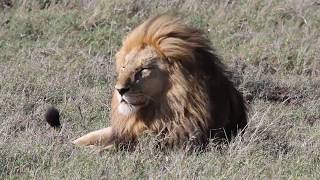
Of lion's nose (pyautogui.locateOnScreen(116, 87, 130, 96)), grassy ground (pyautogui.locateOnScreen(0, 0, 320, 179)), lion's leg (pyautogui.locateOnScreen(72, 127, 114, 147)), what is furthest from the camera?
lion's leg (pyautogui.locateOnScreen(72, 127, 114, 147))

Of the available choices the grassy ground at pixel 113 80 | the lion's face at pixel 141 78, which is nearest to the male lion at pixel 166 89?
the lion's face at pixel 141 78

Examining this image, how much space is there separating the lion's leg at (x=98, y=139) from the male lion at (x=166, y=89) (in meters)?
0.08

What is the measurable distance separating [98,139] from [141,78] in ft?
2.15

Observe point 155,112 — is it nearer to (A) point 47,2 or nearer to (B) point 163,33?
(B) point 163,33

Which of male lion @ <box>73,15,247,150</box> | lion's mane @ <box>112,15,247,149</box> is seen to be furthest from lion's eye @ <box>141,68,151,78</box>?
lion's mane @ <box>112,15,247,149</box>

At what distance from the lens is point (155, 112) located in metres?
5.33

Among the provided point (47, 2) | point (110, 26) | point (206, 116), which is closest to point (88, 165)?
point (206, 116)

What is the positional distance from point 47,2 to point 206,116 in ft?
21.4

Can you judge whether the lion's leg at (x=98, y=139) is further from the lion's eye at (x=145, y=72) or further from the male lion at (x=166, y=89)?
the lion's eye at (x=145, y=72)

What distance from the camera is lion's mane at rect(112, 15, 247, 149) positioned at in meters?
5.30

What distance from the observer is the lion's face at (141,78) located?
522 cm

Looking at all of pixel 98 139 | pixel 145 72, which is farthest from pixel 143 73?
pixel 98 139

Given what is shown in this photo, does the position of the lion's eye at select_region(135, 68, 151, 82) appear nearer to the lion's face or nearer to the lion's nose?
the lion's face

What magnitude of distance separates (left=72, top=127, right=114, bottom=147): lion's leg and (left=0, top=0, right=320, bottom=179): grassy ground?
13 centimetres
